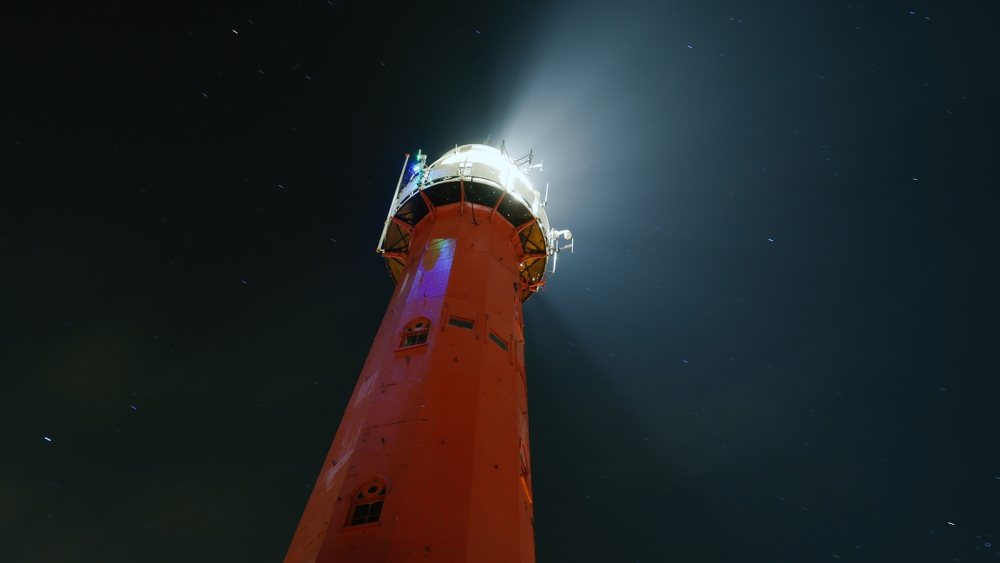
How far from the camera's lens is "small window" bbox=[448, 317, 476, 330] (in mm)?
15036

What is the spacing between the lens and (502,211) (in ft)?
69.0

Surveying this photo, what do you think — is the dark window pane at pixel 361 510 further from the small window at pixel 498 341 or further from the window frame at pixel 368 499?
the small window at pixel 498 341

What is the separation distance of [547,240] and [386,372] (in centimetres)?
1029

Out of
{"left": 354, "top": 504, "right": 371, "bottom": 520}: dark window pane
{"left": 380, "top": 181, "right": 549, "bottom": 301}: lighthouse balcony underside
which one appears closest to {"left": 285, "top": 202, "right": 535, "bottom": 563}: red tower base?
{"left": 354, "top": 504, "right": 371, "bottom": 520}: dark window pane

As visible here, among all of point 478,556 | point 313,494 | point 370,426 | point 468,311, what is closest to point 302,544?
point 313,494

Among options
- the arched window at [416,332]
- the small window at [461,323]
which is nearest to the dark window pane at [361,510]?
the arched window at [416,332]

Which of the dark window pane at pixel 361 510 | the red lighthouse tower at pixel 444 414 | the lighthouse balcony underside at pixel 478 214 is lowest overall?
the dark window pane at pixel 361 510

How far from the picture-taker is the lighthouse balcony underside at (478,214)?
20.4 metres

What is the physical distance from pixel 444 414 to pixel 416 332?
334 cm

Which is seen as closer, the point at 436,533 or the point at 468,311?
the point at 436,533

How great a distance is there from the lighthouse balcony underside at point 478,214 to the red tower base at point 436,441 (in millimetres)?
3423

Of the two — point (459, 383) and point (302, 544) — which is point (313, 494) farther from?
point (459, 383)

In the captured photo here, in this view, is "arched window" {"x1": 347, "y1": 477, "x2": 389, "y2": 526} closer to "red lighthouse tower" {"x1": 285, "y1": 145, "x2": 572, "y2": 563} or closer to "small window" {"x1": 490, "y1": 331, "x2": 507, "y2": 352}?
"red lighthouse tower" {"x1": 285, "y1": 145, "x2": 572, "y2": 563}

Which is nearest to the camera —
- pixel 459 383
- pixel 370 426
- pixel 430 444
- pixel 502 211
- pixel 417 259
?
pixel 430 444
